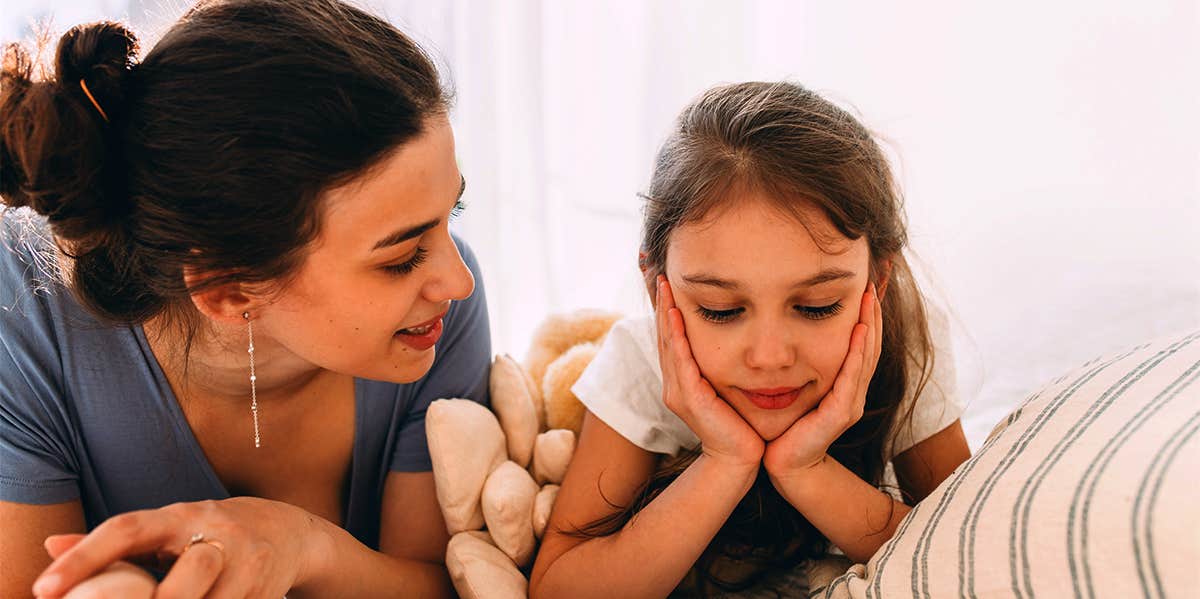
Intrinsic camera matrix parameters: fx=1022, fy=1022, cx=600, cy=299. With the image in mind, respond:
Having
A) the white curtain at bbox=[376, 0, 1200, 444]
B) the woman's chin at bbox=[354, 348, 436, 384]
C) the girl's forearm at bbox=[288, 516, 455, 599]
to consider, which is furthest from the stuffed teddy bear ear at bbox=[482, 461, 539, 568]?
the white curtain at bbox=[376, 0, 1200, 444]

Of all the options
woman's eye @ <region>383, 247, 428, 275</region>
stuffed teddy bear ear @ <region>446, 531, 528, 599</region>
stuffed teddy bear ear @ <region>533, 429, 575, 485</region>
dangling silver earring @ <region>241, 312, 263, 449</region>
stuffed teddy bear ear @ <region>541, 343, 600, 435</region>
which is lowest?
stuffed teddy bear ear @ <region>446, 531, 528, 599</region>

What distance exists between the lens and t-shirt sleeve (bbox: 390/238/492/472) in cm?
135

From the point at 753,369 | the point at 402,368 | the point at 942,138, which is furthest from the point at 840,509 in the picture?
the point at 942,138

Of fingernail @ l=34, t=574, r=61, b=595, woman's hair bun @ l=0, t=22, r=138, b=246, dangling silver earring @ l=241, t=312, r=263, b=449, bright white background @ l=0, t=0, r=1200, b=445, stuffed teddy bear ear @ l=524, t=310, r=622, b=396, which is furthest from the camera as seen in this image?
bright white background @ l=0, t=0, r=1200, b=445

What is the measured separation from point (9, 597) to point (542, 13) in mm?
1548

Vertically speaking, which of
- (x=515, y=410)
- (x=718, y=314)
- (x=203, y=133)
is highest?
(x=203, y=133)

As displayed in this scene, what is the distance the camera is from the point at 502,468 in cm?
133

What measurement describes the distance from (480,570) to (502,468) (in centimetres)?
16

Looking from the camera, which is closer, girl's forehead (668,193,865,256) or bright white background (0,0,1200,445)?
girl's forehead (668,193,865,256)

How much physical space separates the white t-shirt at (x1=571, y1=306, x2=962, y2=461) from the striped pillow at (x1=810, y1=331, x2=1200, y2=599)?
0.23m

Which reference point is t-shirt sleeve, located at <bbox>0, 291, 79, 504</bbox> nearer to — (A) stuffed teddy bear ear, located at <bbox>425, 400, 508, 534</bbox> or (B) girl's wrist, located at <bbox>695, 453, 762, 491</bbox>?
(A) stuffed teddy bear ear, located at <bbox>425, 400, 508, 534</bbox>

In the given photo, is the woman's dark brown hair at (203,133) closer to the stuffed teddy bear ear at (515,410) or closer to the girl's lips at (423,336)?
the girl's lips at (423,336)

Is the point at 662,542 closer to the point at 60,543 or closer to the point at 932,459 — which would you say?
the point at 932,459

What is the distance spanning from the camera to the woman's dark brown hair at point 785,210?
3.76ft
